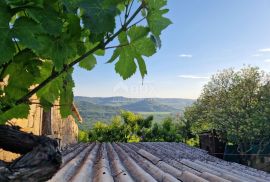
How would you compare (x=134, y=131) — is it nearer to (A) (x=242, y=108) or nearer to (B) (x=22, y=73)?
(A) (x=242, y=108)

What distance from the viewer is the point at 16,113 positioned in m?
1.17

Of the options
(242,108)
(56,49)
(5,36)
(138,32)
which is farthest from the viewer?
(242,108)

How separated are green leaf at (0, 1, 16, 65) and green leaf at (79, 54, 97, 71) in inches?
19.3

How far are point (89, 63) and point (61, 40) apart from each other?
37cm

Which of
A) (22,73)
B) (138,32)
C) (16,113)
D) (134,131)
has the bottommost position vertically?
(134,131)

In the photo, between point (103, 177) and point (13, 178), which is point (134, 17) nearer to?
point (13, 178)

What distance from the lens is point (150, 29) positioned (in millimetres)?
979

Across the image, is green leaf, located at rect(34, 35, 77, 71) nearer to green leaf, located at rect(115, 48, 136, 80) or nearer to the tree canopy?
green leaf, located at rect(115, 48, 136, 80)

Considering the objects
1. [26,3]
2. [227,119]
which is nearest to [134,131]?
[227,119]

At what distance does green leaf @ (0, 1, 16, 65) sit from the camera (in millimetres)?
749

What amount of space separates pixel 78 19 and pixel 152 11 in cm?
19

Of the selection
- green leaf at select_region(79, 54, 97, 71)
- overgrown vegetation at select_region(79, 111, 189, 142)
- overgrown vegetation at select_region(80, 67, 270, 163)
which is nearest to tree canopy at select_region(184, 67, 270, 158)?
overgrown vegetation at select_region(80, 67, 270, 163)

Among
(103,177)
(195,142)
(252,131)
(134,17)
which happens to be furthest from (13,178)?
(195,142)

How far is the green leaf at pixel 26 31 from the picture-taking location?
764 millimetres
